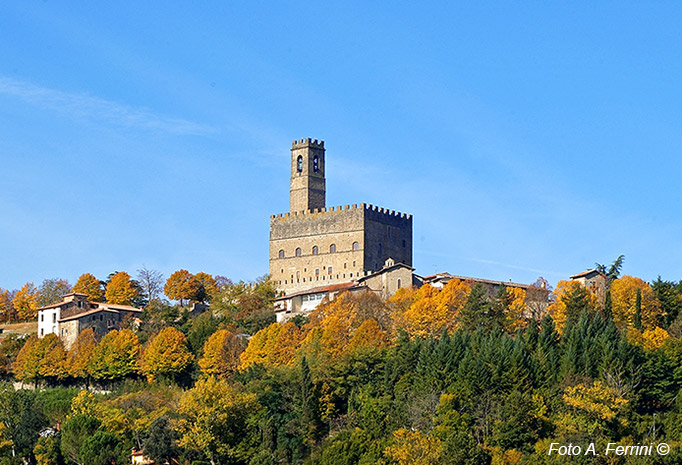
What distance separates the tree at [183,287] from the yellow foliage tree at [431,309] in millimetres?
27515

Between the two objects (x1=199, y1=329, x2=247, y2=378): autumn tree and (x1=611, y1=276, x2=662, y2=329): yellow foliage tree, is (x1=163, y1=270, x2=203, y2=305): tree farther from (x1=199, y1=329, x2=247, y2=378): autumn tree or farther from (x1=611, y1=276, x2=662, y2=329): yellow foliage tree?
(x1=611, y1=276, x2=662, y2=329): yellow foliage tree

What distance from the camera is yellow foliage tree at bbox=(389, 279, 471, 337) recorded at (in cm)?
7894

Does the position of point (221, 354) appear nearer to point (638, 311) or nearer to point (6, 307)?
point (638, 311)

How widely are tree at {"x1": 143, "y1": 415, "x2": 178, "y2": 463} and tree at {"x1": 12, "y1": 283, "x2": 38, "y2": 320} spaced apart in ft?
151

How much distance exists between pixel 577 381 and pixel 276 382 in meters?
17.9

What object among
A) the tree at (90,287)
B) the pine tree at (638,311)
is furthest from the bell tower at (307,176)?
the pine tree at (638,311)

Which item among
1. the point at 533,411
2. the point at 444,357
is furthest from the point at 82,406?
the point at 533,411

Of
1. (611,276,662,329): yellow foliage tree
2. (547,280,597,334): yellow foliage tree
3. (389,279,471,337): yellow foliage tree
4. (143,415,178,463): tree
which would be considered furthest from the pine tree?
(143,415,178,463): tree

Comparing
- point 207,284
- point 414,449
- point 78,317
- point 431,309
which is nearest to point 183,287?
point 207,284

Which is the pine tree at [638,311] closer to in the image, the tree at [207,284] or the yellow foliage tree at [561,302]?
the yellow foliage tree at [561,302]

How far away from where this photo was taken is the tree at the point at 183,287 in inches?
4259

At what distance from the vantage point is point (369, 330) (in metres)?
78.7

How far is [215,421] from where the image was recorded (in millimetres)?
70875

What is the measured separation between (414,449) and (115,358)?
33.0 meters
